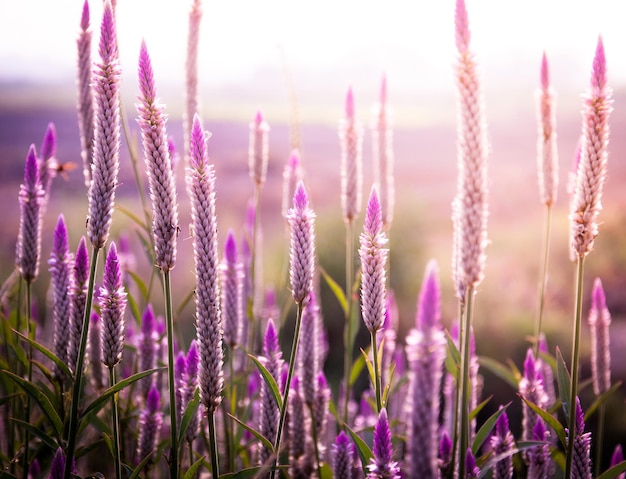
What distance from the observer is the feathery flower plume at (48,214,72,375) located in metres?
2.68

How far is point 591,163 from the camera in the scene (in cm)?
214

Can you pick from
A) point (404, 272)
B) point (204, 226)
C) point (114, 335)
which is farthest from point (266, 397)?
→ point (404, 272)

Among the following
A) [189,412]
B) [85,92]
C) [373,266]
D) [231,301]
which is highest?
[85,92]

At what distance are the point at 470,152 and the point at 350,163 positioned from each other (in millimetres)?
1738

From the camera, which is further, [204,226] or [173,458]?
[173,458]

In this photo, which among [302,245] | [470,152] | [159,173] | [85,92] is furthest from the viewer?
[85,92]

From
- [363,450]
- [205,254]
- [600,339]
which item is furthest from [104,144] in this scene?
[600,339]

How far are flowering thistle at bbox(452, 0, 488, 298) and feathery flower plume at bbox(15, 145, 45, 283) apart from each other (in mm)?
2149

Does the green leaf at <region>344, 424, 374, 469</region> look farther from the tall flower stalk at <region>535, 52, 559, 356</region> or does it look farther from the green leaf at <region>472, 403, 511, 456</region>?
the tall flower stalk at <region>535, 52, 559, 356</region>

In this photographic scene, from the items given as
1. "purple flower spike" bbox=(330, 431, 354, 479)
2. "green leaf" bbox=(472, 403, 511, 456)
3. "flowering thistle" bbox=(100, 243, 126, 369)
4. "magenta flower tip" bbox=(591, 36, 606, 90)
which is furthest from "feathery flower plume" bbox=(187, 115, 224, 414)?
"magenta flower tip" bbox=(591, 36, 606, 90)

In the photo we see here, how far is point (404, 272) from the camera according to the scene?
8.89m

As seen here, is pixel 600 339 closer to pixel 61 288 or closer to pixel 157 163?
pixel 157 163

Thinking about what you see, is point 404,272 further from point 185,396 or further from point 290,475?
point 185,396

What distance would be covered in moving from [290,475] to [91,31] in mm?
2616
